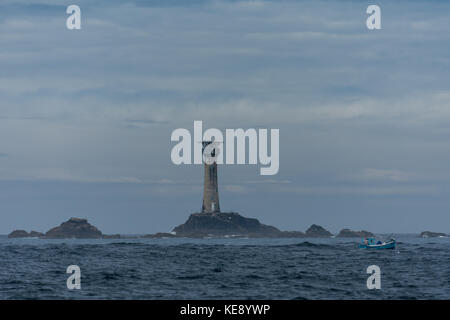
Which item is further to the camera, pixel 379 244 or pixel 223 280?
pixel 379 244

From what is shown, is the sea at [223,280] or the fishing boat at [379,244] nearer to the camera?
the sea at [223,280]

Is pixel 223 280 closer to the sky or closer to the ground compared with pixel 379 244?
closer to the sky

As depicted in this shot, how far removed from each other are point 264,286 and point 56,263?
3340 cm

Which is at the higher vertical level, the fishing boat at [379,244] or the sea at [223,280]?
the sea at [223,280]

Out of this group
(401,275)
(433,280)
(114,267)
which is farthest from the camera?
(114,267)

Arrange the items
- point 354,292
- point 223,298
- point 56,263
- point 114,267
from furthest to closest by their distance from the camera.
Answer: point 56,263, point 114,267, point 354,292, point 223,298

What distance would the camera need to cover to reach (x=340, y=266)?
7256 centimetres

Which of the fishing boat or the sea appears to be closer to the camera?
the sea

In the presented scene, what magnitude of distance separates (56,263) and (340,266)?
31839 millimetres

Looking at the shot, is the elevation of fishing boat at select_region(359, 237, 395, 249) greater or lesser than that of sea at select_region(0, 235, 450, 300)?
lesser
